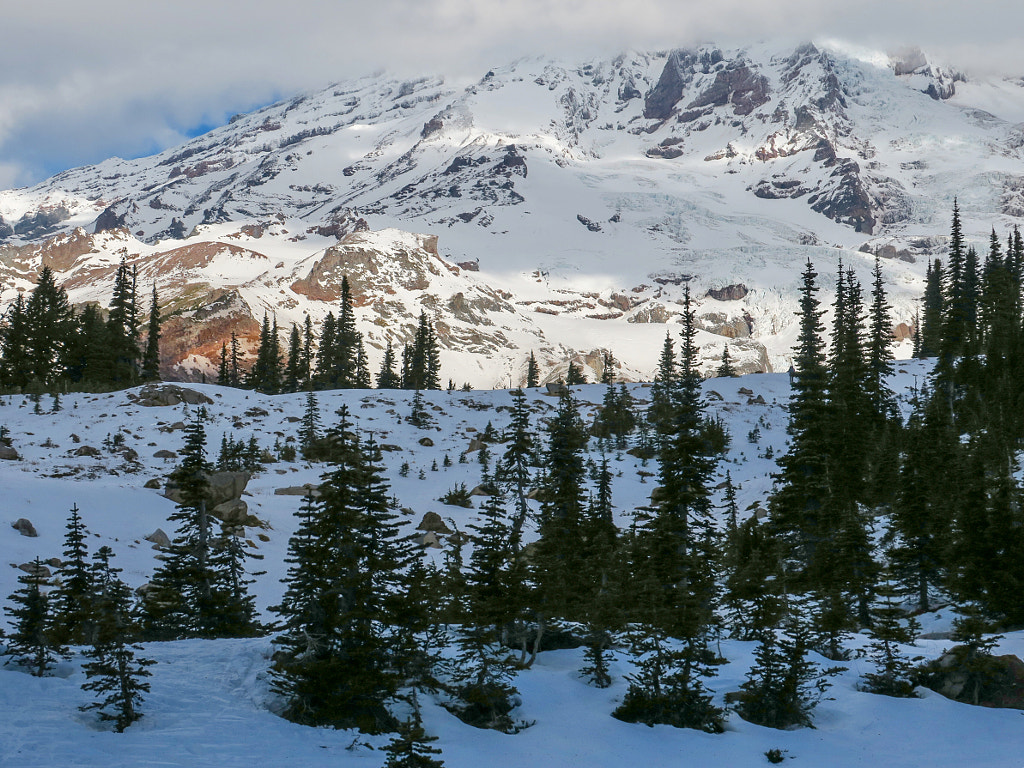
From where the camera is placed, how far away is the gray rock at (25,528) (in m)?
29.0

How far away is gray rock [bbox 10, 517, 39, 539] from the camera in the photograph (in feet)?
95.2

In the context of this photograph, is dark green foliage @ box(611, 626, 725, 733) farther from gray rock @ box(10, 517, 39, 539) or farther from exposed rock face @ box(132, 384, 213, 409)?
exposed rock face @ box(132, 384, 213, 409)

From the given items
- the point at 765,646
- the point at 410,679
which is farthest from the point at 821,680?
the point at 410,679

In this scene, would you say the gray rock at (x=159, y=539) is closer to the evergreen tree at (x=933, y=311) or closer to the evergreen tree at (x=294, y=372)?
the evergreen tree at (x=294, y=372)

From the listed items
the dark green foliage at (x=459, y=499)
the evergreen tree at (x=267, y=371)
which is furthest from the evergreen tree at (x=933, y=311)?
the evergreen tree at (x=267, y=371)

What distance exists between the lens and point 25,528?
95.3ft

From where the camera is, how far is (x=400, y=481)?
5447cm

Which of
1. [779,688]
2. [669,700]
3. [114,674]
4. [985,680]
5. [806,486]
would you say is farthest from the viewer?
[806,486]

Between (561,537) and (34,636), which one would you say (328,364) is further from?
(34,636)

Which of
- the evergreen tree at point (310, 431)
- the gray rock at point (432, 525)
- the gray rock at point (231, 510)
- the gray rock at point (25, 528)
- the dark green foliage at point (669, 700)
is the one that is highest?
the evergreen tree at point (310, 431)

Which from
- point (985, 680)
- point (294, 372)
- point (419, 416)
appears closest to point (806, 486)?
point (985, 680)

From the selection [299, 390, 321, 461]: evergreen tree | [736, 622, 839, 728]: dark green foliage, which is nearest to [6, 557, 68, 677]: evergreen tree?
[736, 622, 839, 728]: dark green foliage

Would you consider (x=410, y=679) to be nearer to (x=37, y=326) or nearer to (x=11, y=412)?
(x=11, y=412)

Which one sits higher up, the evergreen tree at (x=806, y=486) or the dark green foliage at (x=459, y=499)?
the evergreen tree at (x=806, y=486)
